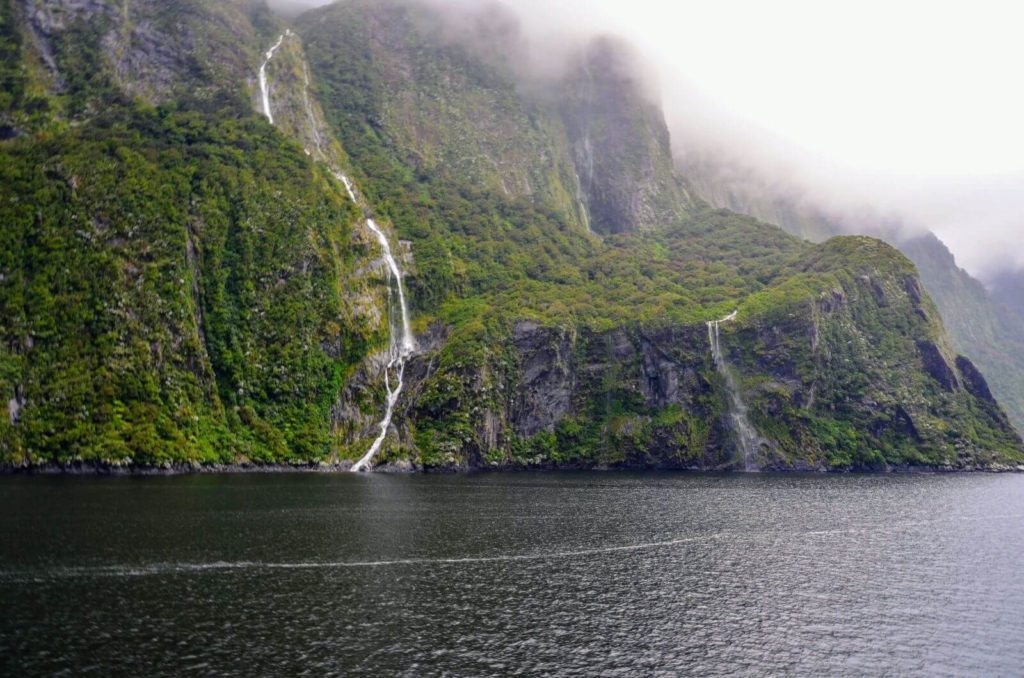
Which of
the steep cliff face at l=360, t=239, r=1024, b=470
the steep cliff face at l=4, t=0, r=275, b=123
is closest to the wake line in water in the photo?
the steep cliff face at l=360, t=239, r=1024, b=470

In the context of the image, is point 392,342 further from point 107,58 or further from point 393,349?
point 107,58

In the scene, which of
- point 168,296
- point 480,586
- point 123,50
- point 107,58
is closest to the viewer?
point 480,586

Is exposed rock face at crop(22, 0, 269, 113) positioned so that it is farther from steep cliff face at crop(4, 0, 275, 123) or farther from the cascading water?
the cascading water

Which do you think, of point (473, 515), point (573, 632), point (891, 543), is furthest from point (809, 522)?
Result: point (573, 632)

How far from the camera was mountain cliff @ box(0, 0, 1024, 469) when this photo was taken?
11869 cm

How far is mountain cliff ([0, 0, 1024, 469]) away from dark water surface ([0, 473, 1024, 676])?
108 ft

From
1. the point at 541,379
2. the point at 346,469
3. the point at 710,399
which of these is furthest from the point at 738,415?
the point at 346,469

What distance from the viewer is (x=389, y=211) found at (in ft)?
648

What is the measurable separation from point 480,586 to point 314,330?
10474cm

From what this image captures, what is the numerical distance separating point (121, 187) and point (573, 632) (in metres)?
130

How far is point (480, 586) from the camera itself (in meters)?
52.2

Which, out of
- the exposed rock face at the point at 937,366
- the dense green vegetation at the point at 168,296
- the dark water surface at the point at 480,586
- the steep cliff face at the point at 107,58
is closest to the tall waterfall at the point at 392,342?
the dense green vegetation at the point at 168,296

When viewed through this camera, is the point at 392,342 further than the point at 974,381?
No

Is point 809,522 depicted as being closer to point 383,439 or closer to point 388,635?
point 388,635
